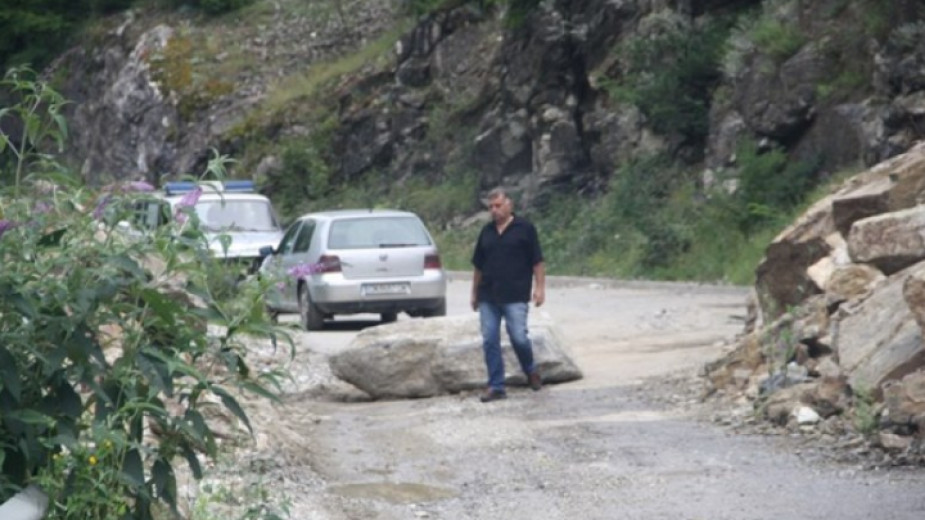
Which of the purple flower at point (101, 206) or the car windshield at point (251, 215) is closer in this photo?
the purple flower at point (101, 206)

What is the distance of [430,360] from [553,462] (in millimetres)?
4194

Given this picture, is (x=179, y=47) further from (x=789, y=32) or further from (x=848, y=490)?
(x=848, y=490)

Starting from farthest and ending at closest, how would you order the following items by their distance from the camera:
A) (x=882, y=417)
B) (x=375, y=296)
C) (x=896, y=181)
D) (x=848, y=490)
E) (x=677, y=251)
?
(x=677, y=251) < (x=375, y=296) < (x=896, y=181) < (x=882, y=417) < (x=848, y=490)

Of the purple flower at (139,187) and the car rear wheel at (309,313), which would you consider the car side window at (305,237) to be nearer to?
the car rear wheel at (309,313)

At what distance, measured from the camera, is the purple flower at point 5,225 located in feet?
23.9

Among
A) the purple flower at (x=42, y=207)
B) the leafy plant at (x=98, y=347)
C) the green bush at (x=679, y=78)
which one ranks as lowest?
the leafy plant at (x=98, y=347)

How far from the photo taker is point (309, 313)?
23.6 m

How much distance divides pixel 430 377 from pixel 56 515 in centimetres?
894

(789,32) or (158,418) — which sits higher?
(789,32)

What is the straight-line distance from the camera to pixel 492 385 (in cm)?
1512

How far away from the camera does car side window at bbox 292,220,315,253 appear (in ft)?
79.7

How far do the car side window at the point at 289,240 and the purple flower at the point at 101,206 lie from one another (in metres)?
17.1

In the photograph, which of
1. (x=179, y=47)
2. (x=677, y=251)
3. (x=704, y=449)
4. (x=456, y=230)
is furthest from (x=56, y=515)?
(x=179, y=47)

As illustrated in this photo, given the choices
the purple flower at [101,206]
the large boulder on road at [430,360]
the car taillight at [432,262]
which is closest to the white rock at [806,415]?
the large boulder on road at [430,360]
